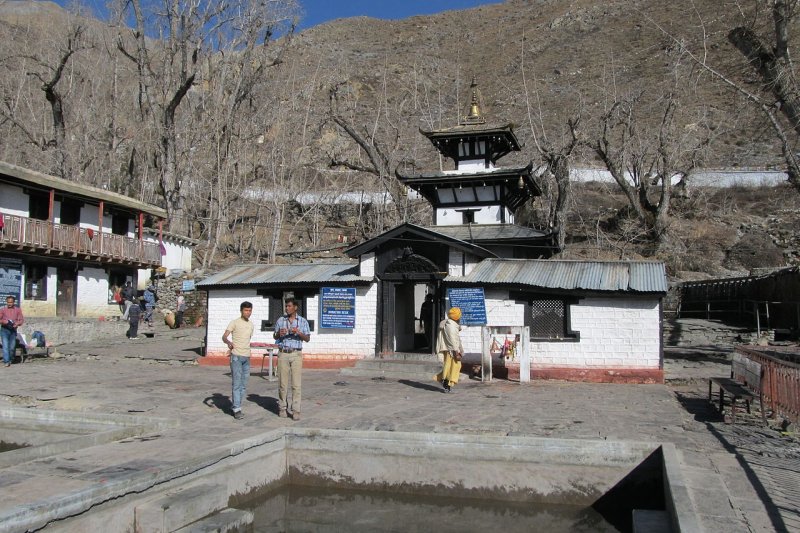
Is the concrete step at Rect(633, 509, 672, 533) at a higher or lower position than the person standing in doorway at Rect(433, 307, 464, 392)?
lower

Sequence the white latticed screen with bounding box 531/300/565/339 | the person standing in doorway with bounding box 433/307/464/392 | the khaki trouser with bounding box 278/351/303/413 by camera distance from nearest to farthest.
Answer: the khaki trouser with bounding box 278/351/303/413
the person standing in doorway with bounding box 433/307/464/392
the white latticed screen with bounding box 531/300/565/339

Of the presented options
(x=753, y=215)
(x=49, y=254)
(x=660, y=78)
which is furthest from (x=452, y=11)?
(x=49, y=254)

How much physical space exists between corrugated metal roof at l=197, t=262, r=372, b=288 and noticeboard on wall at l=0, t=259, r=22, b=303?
458 inches

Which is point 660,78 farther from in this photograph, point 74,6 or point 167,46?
point 74,6

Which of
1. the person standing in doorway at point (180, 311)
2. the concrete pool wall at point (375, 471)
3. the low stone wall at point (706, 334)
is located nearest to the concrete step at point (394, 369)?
the concrete pool wall at point (375, 471)

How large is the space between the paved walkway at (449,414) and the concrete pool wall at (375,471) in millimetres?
510

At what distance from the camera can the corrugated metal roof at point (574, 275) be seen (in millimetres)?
16781

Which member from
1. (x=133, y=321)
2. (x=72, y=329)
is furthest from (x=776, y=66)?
(x=72, y=329)

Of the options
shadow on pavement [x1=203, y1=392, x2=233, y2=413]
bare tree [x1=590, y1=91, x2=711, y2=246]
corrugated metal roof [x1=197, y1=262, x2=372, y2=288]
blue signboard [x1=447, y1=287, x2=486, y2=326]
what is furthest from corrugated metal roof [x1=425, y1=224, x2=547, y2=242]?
shadow on pavement [x1=203, y1=392, x2=233, y2=413]

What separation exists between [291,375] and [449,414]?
2.69 meters

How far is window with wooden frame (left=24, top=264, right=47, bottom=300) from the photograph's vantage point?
28.6 meters

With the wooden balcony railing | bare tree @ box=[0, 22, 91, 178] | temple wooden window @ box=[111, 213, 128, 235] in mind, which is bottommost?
the wooden balcony railing

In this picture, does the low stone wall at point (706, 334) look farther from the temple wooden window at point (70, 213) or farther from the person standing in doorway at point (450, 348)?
the temple wooden window at point (70, 213)

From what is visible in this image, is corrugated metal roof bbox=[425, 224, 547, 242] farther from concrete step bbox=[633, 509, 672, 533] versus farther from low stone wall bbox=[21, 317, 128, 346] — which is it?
concrete step bbox=[633, 509, 672, 533]
